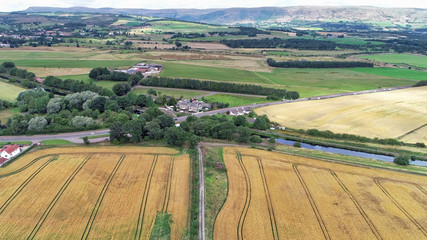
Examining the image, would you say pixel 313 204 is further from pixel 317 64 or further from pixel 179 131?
pixel 317 64

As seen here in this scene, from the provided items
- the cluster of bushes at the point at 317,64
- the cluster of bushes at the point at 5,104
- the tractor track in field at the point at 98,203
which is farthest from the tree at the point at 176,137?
the cluster of bushes at the point at 317,64

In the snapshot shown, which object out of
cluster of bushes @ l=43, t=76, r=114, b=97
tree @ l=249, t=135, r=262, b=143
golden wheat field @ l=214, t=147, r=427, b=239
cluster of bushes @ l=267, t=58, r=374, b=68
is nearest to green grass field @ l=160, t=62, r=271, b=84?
cluster of bushes @ l=267, t=58, r=374, b=68

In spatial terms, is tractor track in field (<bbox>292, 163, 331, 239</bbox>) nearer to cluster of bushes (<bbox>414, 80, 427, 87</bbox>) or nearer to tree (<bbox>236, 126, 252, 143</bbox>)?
tree (<bbox>236, 126, 252, 143</bbox>)

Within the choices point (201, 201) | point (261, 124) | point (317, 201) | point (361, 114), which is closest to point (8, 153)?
point (201, 201)

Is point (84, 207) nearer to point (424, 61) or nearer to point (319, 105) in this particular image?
point (319, 105)

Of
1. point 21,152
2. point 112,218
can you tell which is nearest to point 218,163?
point 112,218

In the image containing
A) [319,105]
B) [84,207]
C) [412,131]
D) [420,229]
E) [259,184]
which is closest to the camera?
[420,229]
